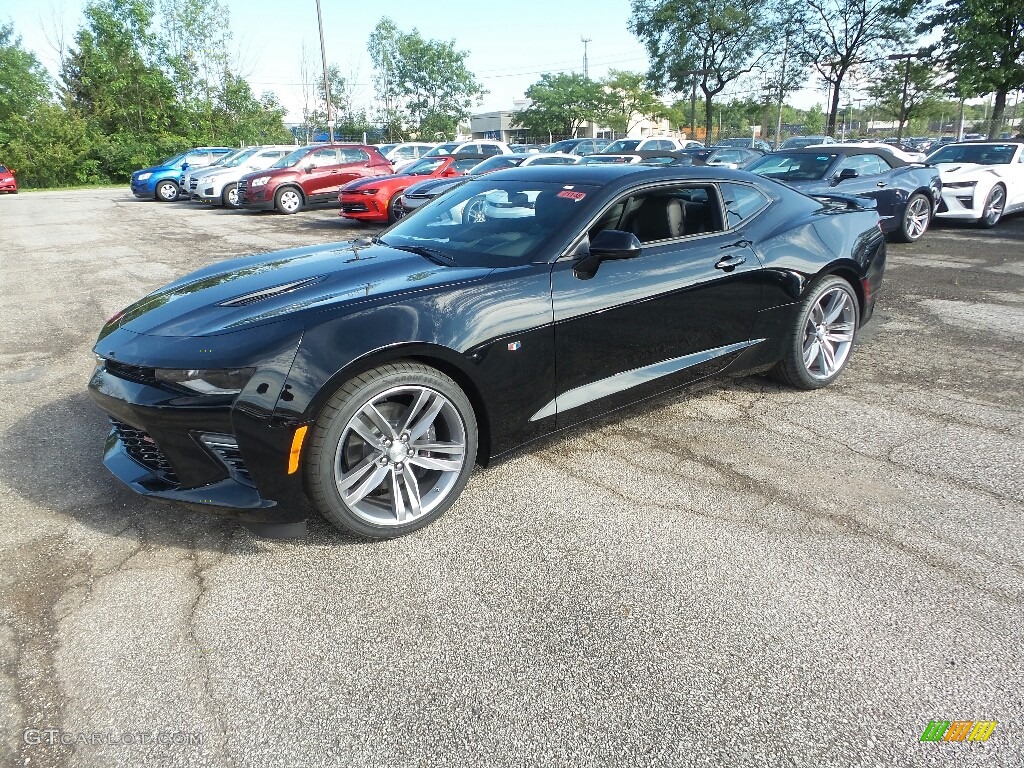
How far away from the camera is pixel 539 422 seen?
340 cm

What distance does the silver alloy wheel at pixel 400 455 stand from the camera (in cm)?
292

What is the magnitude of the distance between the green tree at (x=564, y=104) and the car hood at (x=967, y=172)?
60655mm

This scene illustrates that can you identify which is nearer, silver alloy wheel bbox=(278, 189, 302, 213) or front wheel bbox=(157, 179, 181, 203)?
silver alloy wheel bbox=(278, 189, 302, 213)

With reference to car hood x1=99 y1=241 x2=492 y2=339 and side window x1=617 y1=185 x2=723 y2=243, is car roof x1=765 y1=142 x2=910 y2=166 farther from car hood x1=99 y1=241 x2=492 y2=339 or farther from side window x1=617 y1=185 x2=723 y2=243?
car hood x1=99 y1=241 x2=492 y2=339

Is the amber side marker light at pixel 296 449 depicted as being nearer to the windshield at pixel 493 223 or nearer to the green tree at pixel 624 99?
the windshield at pixel 493 223

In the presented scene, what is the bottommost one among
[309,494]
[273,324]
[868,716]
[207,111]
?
[868,716]

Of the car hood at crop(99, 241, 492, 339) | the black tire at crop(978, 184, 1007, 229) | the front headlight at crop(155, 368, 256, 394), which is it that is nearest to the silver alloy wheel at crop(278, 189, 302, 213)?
the black tire at crop(978, 184, 1007, 229)

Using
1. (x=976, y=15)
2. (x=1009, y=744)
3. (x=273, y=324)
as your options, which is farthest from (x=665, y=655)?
(x=976, y=15)

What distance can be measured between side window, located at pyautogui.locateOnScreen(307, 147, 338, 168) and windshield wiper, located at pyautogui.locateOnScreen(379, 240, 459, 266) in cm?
1561

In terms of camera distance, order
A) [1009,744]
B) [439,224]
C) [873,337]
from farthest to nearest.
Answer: [873,337] → [439,224] → [1009,744]

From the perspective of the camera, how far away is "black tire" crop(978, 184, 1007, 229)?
1228cm

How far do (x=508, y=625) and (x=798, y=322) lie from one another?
2.95 m

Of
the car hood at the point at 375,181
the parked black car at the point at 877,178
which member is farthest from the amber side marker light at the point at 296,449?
the car hood at the point at 375,181

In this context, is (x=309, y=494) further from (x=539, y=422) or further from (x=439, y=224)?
(x=439, y=224)
